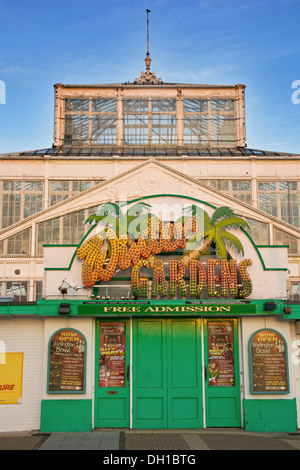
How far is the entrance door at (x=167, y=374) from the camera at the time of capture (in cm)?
1318

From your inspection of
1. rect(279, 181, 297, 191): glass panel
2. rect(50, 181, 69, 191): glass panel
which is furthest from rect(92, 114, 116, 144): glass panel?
rect(279, 181, 297, 191): glass panel

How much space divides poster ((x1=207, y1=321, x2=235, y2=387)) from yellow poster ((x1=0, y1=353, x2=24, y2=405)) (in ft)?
16.4

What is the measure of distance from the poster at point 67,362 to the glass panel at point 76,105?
2714 cm

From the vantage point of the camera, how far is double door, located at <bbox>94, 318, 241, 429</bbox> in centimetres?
1317

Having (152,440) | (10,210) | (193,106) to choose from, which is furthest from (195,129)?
(152,440)

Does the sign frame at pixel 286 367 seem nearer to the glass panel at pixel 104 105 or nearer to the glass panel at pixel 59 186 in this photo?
the glass panel at pixel 59 186

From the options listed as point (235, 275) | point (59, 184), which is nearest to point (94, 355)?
point (235, 275)

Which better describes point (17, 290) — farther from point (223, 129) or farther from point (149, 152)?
point (223, 129)

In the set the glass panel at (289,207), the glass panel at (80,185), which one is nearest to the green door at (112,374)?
the glass panel at (80,185)

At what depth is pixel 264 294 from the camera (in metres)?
13.8

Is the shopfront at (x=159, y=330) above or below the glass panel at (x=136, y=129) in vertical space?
below

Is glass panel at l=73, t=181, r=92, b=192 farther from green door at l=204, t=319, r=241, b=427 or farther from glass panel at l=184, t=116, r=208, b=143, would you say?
green door at l=204, t=319, r=241, b=427

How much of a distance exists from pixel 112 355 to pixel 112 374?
0.49 metres

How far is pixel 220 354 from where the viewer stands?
13.6m
